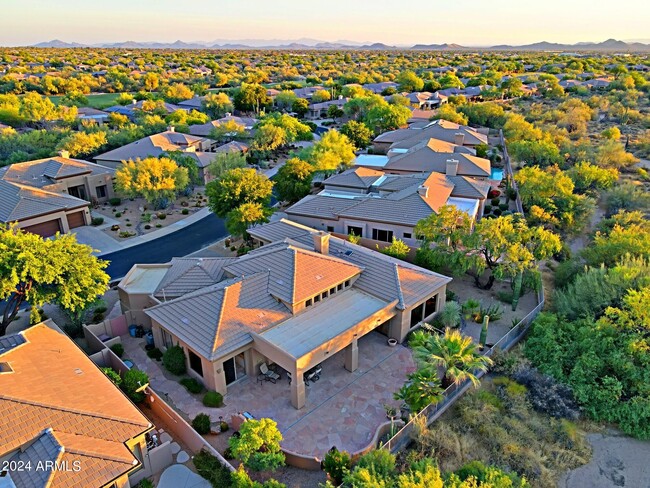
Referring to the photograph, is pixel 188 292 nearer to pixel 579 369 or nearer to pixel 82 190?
pixel 579 369

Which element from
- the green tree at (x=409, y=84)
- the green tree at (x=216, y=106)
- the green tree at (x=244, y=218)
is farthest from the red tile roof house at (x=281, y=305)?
the green tree at (x=409, y=84)

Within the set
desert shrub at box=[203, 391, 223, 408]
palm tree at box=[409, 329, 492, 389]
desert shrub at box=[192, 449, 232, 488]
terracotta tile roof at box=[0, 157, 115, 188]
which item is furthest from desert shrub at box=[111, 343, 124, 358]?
terracotta tile roof at box=[0, 157, 115, 188]

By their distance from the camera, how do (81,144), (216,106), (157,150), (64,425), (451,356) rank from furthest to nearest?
(216,106)
(81,144)
(157,150)
(451,356)
(64,425)

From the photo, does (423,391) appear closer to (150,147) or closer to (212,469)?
(212,469)

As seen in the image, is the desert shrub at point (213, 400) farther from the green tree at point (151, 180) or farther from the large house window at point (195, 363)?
the green tree at point (151, 180)

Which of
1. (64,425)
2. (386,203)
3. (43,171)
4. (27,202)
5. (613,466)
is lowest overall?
(613,466)

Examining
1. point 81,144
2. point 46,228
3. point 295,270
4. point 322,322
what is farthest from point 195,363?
point 81,144

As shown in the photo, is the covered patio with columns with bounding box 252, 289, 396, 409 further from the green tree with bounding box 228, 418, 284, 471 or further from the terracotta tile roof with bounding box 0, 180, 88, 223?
the terracotta tile roof with bounding box 0, 180, 88, 223

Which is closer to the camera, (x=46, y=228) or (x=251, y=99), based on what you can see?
(x=46, y=228)
